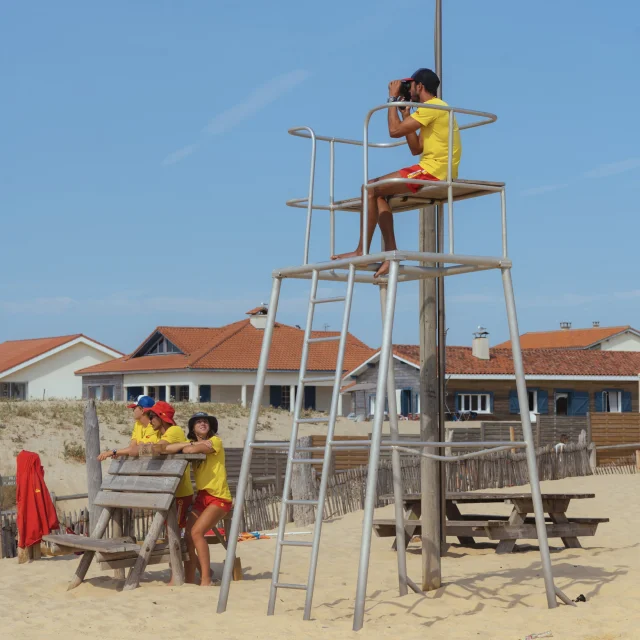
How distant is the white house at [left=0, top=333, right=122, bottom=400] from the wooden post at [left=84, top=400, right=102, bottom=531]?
3870 cm

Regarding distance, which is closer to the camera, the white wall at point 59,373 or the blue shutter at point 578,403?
the blue shutter at point 578,403

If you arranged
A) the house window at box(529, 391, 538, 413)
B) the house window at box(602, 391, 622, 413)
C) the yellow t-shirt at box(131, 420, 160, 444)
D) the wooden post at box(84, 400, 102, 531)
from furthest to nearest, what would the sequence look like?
the house window at box(602, 391, 622, 413)
the house window at box(529, 391, 538, 413)
the wooden post at box(84, 400, 102, 531)
the yellow t-shirt at box(131, 420, 160, 444)

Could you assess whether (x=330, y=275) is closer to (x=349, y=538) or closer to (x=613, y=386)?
(x=349, y=538)

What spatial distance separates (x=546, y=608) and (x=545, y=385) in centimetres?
3206

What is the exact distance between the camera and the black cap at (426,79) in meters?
7.61

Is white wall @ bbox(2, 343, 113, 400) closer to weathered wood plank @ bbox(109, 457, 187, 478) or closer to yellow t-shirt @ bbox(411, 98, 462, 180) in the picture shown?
weathered wood plank @ bbox(109, 457, 187, 478)

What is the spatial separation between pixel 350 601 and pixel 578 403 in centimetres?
3310

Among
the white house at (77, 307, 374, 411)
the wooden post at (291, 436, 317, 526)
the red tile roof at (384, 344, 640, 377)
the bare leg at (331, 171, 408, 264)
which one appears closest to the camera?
the bare leg at (331, 171, 408, 264)

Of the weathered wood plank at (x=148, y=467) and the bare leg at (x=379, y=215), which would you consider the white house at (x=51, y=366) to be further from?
the bare leg at (x=379, y=215)

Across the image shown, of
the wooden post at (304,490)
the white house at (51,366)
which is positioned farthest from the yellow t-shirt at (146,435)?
the white house at (51,366)

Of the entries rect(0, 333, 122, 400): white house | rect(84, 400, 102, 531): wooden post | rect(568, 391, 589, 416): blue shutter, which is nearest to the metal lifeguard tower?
rect(84, 400, 102, 531): wooden post

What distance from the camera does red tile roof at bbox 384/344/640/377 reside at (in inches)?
1503

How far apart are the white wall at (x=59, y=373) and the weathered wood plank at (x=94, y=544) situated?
137 ft

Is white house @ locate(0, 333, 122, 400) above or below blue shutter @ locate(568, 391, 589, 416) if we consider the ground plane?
above
